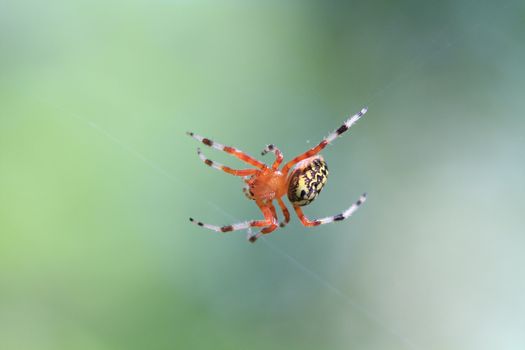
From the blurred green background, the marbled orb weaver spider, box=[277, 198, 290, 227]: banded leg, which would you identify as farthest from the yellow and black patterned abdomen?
the blurred green background

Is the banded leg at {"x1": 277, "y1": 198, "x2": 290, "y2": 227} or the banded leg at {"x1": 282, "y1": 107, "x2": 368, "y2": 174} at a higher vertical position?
the banded leg at {"x1": 282, "y1": 107, "x2": 368, "y2": 174}

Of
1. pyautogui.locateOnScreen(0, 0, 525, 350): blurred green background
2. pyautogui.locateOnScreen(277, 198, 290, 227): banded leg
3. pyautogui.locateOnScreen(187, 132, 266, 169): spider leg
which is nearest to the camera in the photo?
pyautogui.locateOnScreen(187, 132, 266, 169): spider leg

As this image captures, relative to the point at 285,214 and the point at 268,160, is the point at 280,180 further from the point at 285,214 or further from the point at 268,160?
the point at 268,160

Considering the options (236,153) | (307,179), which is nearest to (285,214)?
(307,179)

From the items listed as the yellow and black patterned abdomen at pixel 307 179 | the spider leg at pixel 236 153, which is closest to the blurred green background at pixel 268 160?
the spider leg at pixel 236 153

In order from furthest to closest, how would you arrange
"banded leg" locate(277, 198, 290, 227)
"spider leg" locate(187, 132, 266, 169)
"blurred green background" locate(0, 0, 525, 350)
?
1. "blurred green background" locate(0, 0, 525, 350)
2. "banded leg" locate(277, 198, 290, 227)
3. "spider leg" locate(187, 132, 266, 169)

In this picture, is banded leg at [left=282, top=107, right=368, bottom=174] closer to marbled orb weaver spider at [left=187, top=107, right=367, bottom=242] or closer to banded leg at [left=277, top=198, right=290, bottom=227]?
marbled orb weaver spider at [left=187, top=107, right=367, bottom=242]
